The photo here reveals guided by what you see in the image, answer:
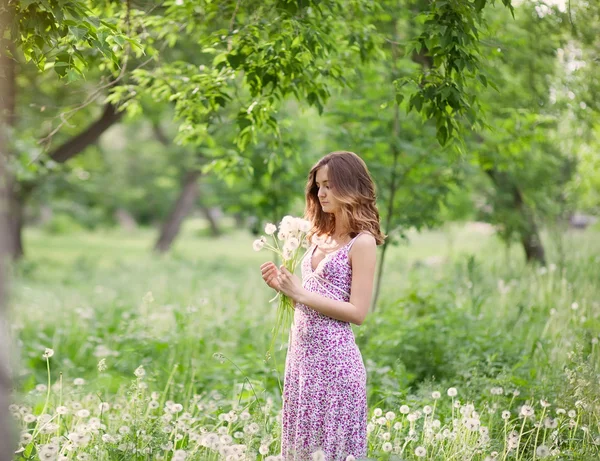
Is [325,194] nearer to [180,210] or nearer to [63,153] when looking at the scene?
[63,153]

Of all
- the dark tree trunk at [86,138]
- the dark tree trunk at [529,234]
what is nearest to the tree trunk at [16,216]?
the dark tree trunk at [86,138]

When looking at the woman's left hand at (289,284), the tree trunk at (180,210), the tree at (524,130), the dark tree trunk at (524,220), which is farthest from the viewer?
the tree trunk at (180,210)

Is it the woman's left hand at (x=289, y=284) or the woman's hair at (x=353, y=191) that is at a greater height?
the woman's hair at (x=353, y=191)

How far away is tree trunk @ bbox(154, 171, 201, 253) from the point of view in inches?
764

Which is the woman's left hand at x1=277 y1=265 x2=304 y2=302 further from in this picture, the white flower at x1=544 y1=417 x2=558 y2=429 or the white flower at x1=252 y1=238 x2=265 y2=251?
the white flower at x1=544 y1=417 x2=558 y2=429

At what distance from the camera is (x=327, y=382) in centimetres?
289

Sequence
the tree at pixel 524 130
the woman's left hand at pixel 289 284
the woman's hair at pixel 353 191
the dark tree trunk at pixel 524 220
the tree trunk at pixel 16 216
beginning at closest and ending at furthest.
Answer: the woman's left hand at pixel 289 284, the woman's hair at pixel 353 191, the tree at pixel 524 130, the dark tree trunk at pixel 524 220, the tree trunk at pixel 16 216

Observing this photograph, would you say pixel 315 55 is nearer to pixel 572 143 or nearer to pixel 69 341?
pixel 69 341

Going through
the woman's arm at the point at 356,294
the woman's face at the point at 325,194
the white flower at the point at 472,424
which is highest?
the woman's face at the point at 325,194

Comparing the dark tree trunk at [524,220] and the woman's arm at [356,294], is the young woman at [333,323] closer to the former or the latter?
the woman's arm at [356,294]

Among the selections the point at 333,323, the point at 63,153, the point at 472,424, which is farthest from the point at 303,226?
the point at 63,153

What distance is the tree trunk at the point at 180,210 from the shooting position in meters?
19.4

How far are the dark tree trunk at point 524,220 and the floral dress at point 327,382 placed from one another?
695 centimetres

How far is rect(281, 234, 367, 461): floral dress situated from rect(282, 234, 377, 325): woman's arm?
0.07 metres
